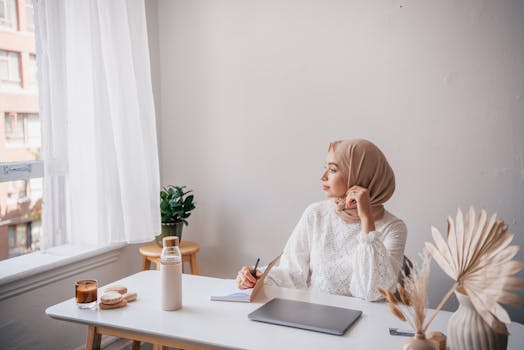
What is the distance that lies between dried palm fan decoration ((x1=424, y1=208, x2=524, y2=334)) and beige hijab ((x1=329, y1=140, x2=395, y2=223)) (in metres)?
0.90

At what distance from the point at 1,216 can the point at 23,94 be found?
57 centimetres

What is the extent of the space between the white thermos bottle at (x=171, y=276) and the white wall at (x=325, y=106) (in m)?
1.34

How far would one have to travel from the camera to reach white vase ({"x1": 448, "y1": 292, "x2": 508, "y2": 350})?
1203 mm

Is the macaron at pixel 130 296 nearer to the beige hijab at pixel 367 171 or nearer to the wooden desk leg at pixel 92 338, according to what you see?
the wooden desk leg at pixel 92 338

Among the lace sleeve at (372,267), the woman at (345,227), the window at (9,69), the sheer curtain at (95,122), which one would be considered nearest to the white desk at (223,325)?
the lace sleeve at (372,267)

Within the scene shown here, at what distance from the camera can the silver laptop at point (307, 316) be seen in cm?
153

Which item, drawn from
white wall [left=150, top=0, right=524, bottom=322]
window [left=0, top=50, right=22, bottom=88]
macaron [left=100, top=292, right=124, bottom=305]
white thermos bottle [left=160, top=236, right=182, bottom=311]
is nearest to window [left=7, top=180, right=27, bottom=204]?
window [left=0, top=50, right=22, bottom=88]

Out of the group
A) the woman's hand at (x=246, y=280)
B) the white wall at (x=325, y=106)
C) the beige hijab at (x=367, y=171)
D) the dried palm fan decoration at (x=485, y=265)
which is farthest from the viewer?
the white wall at (x=325, y=106)

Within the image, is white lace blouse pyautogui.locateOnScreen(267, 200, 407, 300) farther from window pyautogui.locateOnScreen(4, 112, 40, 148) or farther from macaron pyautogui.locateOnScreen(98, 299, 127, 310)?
window pyautogui.locateOnScreen(4, 112, 40, 148)

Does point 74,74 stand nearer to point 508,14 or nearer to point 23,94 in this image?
point 23,94

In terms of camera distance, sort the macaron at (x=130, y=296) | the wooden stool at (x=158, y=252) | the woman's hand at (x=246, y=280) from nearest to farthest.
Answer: the macaron at (x=130, y=296)
the woman's hand at (x=246, y=280)
the wooden stool at (x=158, y=252)

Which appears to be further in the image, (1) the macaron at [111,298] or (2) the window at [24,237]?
(2) the window at [24,237]

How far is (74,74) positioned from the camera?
97.1 inches

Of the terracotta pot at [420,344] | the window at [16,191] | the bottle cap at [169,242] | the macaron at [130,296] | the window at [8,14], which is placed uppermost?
the window at [8,14]
